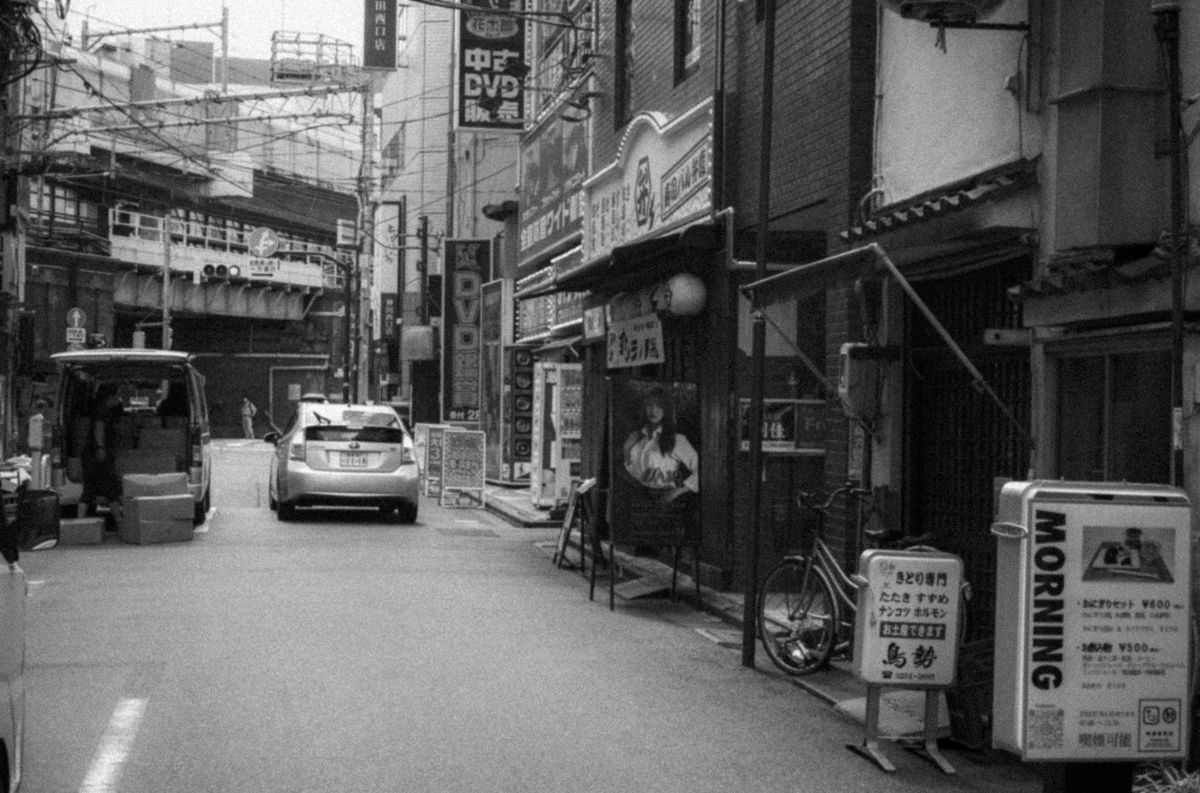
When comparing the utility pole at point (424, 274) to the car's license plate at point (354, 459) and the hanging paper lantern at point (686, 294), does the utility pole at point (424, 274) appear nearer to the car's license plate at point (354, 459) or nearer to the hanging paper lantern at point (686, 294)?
the car's license plate at point (354, 459)

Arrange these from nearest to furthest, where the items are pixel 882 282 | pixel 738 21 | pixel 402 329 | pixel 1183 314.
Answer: pixel 1183 314 → pixel 882 282 → pixel 738 21 → pixel 402 329

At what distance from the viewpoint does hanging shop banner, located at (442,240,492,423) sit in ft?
135

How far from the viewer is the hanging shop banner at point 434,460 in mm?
30062

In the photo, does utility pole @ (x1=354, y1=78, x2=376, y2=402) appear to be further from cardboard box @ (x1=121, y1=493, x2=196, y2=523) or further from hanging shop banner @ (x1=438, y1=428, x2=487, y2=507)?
cardboard box @ (x1=121, y1=493, x2=196, y2=523)

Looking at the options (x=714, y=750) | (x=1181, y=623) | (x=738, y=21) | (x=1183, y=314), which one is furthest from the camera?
(x=738, y=21)

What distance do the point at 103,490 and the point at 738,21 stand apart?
12.0 metres

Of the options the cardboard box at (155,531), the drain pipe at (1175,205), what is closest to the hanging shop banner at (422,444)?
the cardboard box at (155,531)

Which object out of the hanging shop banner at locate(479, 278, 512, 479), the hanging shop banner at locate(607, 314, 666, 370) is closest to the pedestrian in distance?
the hanging shop banner at locate(479, 278, 512, 479)

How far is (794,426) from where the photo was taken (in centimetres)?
1562

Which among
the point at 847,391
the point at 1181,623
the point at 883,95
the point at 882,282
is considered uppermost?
the point at 883,95

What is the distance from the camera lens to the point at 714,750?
8836mm

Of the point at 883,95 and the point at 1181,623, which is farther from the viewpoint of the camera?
the point at 883,95

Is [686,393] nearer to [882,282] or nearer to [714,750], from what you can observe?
[882,282]

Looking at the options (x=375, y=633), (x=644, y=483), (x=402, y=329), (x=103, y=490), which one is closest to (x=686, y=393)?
(x=644, y=483)
